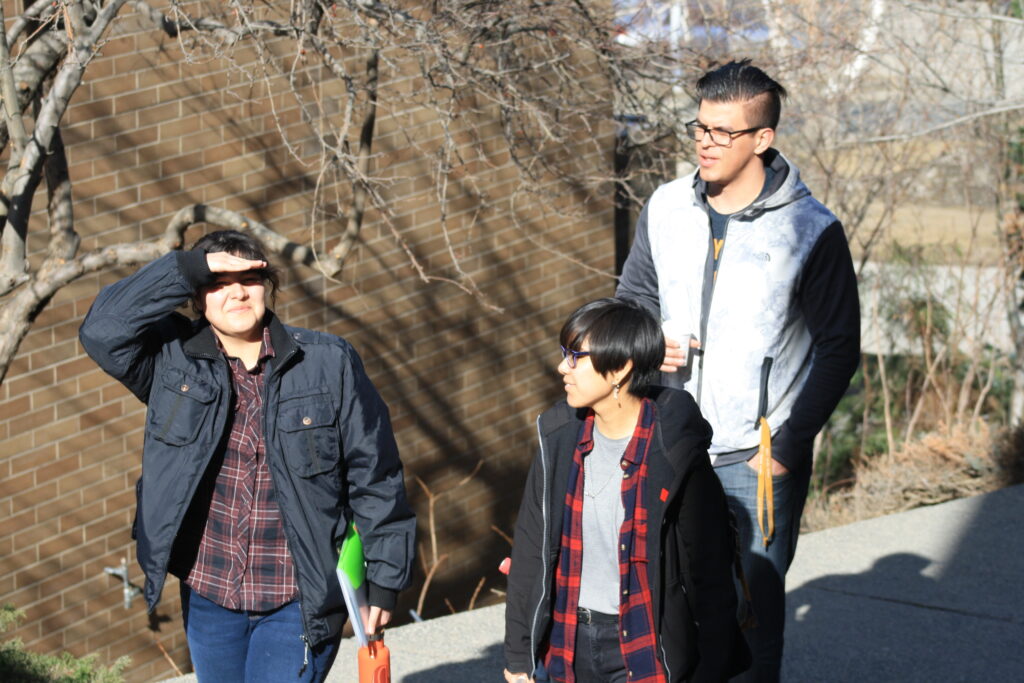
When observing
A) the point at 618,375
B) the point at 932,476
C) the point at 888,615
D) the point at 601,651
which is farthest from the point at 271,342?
the point at 932,476

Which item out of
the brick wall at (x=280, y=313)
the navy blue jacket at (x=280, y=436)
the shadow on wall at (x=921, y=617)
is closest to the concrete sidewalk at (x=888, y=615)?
the shadow on wall at (x=921, y=617)

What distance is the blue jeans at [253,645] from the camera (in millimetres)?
3176

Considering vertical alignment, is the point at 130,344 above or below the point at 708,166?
below

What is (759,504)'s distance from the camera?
3473 mm

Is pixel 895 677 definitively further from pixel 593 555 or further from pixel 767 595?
pixel 593 555

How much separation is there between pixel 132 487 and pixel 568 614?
11.7 ft

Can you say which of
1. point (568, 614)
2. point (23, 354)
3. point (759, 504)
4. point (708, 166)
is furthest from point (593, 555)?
point (23, 354)

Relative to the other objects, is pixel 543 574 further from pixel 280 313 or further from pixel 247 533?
pixel 280 313

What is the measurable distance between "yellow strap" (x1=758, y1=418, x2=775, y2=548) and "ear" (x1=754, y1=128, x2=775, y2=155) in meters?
0.76

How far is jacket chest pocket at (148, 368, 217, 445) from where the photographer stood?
3.07 m

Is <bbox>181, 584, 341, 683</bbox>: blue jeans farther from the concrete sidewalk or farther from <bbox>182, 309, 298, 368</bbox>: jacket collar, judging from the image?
the concrete sidewalk

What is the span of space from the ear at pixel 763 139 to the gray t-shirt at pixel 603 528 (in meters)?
1.04

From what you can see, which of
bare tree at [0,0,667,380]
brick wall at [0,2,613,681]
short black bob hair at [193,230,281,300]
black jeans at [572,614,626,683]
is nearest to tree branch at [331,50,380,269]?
bare tree at [0,0,667,380]

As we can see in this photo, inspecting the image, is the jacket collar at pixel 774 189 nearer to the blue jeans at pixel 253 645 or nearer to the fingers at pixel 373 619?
the fingers at pixel 373 619
